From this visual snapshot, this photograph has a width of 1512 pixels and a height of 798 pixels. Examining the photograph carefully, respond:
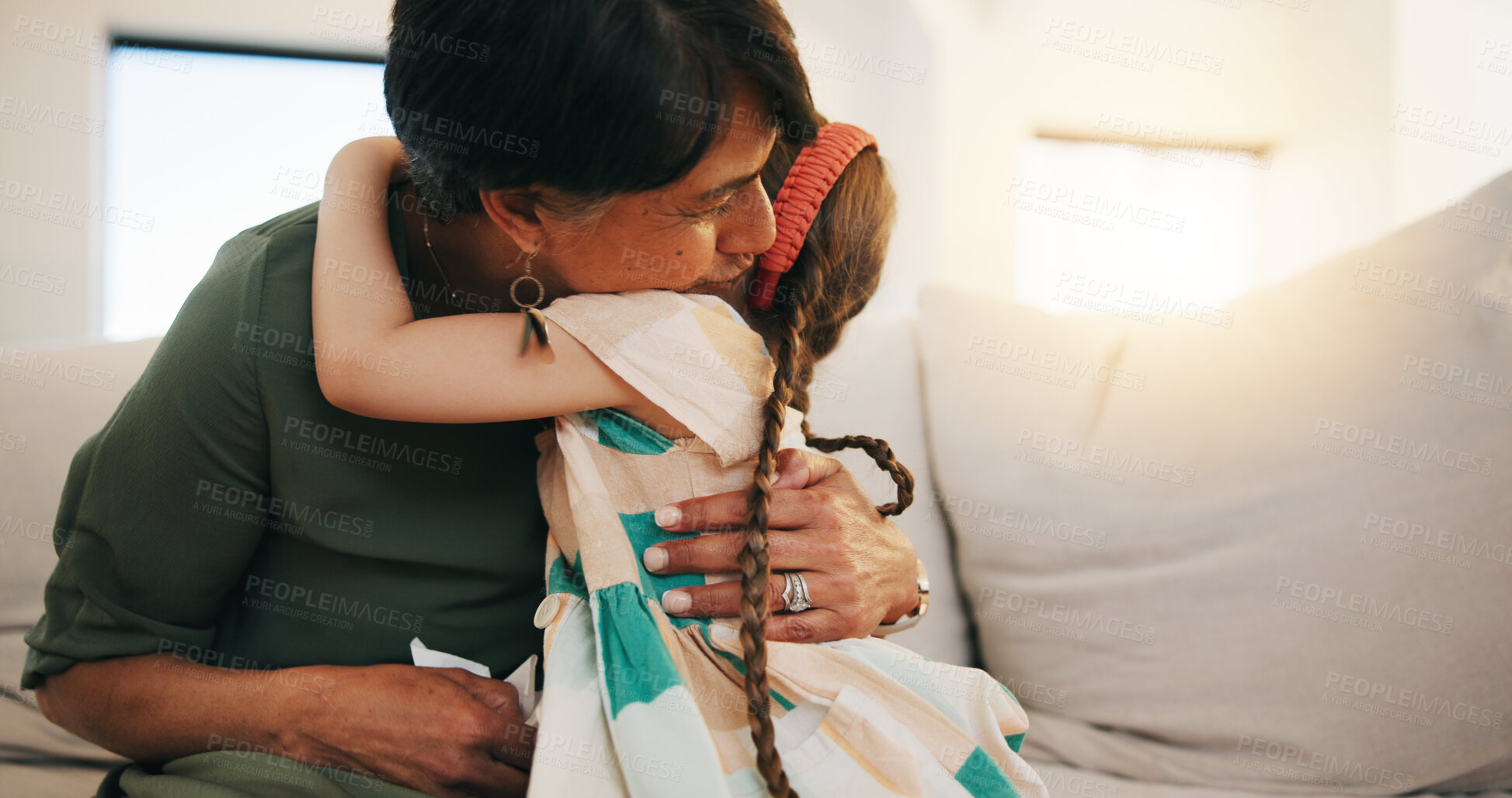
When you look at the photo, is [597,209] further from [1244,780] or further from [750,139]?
[1244,780]

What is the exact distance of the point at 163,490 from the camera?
73 centimetres

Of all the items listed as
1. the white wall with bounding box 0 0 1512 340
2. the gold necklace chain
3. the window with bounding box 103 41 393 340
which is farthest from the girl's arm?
the white wall with bounding box 0 0 1512 340

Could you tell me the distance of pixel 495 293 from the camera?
0.86 meters

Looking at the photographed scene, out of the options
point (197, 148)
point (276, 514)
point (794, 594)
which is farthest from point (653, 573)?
point (197, 148)

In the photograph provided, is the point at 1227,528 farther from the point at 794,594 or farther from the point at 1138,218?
the point at 1138,218

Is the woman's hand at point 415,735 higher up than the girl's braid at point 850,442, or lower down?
lower down

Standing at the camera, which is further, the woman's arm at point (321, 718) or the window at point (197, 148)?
the window at point (197, 148)

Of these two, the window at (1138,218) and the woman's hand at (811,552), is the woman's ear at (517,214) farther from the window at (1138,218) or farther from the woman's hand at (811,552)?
the window at (1138,218)

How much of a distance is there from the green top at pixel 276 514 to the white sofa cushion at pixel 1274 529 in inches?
31.1

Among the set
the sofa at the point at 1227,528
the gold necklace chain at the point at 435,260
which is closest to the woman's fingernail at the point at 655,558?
the gold necklace chain at the point at 435,260

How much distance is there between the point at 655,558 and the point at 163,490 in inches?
17.1

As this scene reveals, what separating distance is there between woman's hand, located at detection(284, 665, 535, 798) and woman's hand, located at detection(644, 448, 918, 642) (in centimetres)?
20

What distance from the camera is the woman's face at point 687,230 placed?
68 centimetres

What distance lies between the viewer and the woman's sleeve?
0.72 metres
